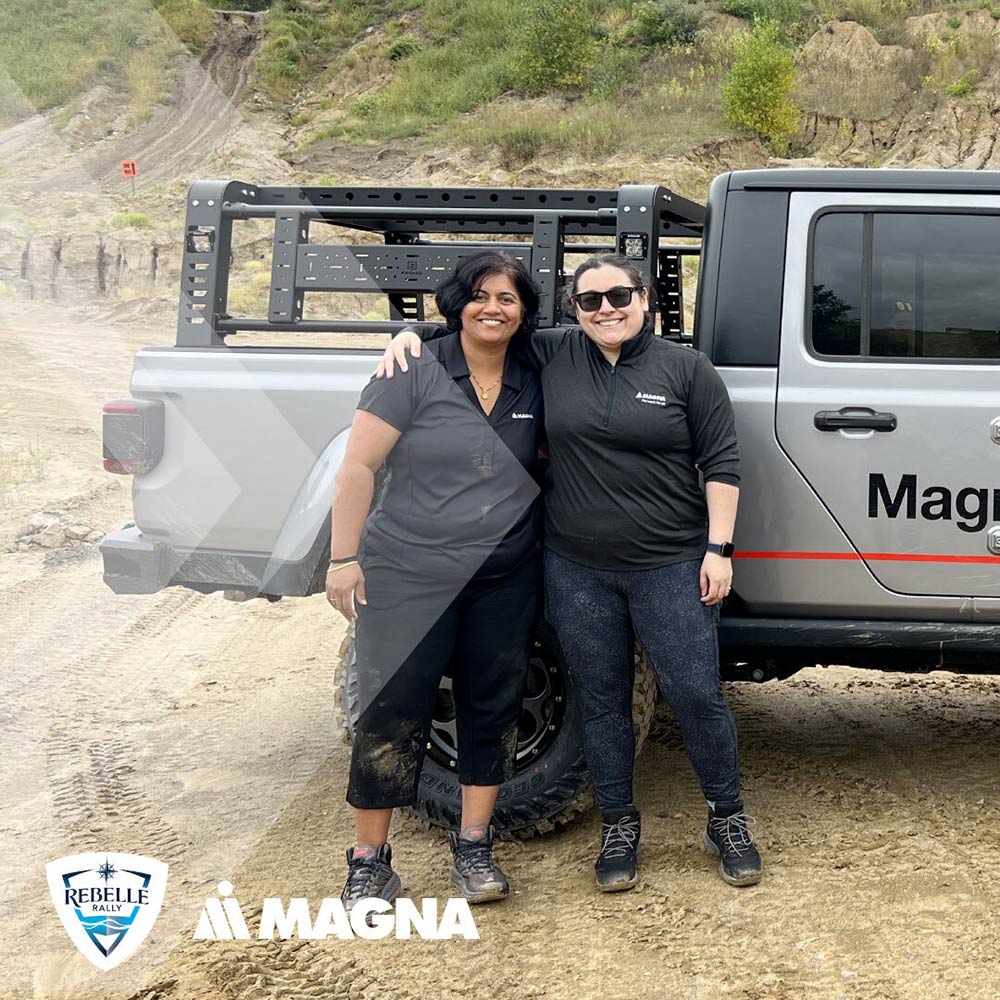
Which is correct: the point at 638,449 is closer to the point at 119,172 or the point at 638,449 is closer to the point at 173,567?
the point at 173,567

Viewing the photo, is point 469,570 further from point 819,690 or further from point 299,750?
point 819,690

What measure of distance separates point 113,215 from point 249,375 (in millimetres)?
21608

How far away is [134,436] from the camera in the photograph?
365cm

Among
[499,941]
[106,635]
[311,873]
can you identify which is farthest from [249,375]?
[106,635]

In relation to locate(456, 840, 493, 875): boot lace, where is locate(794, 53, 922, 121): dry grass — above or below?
above

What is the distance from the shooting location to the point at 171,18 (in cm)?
4616

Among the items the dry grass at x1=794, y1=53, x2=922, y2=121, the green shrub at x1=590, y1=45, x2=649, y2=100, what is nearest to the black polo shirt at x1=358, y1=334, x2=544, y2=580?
the dry grass at x1=794, y1=53, x2=922, y2=121

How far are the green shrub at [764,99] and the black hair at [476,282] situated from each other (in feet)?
87.2

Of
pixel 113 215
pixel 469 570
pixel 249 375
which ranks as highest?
pixel 249 375

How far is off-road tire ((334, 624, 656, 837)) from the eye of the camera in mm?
3520

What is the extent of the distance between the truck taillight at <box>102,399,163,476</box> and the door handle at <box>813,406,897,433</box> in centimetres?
198

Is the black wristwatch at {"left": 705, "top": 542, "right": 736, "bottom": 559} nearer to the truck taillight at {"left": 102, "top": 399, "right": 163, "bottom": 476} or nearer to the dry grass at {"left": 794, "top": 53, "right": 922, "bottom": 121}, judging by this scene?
the truck taillight at {"left": 102, "top": 399, "right": 163, "bottom": 476}

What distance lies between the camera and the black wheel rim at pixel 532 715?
3545 millimetres

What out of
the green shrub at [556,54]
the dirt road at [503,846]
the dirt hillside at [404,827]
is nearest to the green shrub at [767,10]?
the green shrub at [556,54]
